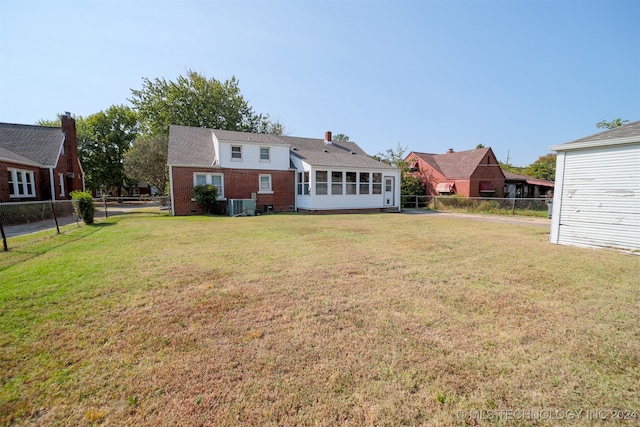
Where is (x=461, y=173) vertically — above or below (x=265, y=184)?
above

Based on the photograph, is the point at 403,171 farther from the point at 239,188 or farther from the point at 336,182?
the point at 239,188

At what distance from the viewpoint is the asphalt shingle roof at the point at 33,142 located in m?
17.5

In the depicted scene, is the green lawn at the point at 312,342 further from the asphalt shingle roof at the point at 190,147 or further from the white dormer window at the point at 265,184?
the white dormer window at the point at 265,184

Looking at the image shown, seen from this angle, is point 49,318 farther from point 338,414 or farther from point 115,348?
point 338,414

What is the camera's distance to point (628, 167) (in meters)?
7.30

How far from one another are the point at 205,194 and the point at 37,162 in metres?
10.8

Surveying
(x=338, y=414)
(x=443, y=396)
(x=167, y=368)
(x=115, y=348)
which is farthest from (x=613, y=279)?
(x=115, y=348)

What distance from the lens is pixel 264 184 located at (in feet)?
63.0

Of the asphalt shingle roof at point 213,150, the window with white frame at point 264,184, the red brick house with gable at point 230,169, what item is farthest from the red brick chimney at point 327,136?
the window with white frame at point 264,184

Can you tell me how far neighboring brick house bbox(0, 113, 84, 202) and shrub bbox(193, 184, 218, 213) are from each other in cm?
854

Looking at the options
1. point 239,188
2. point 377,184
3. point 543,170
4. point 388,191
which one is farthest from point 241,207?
point 543,170

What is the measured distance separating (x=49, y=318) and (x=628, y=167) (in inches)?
480

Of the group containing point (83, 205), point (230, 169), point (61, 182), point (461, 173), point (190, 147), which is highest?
point (190, 147)

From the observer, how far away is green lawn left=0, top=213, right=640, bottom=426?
211cm
